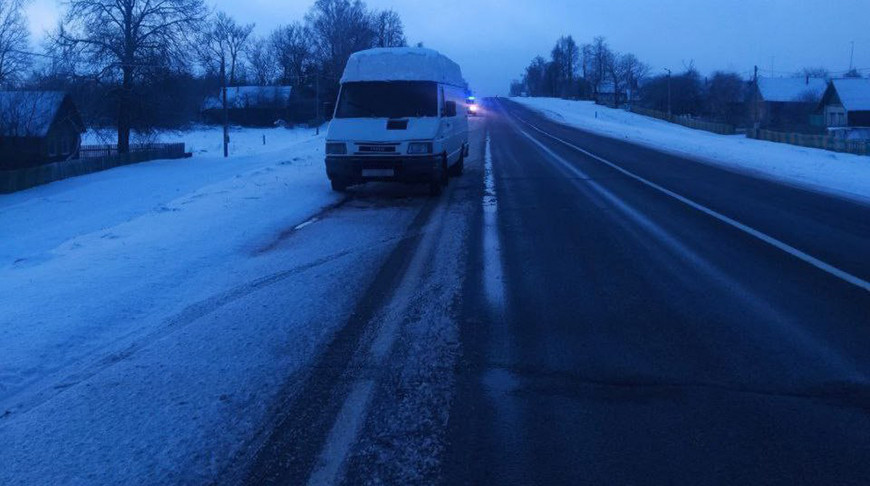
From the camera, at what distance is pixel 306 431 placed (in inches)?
164

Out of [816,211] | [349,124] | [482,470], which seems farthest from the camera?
[349,124]

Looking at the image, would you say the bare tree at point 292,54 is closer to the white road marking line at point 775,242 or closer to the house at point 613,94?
the house at point 613,94

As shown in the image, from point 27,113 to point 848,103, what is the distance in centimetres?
6862

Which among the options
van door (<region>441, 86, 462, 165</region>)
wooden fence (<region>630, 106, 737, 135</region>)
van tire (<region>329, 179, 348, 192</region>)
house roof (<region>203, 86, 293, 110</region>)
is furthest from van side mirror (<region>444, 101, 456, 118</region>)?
house roof (<region>203, 86, 293, 110</region>)

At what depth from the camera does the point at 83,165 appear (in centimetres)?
3622

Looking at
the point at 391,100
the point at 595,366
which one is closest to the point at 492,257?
the point at 595,366

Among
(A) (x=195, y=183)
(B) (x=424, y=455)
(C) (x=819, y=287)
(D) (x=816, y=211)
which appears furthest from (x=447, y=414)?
(A) (x=195, y=183)

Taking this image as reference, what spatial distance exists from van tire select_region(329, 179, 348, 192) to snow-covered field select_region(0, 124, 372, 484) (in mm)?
2952

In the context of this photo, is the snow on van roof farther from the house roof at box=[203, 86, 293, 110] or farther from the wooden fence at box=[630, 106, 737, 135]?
the house roof at box=[203, 86, 293, 110]

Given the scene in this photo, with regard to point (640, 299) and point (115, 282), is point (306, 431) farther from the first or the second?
point (115, 282)

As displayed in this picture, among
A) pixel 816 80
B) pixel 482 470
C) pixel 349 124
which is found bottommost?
pixel 482 470

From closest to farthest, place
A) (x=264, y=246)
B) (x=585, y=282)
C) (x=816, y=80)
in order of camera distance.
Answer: (x=585, y=282), (x=264, y=246), (x=816, y=80)

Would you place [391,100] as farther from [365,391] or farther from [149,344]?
[365,391]

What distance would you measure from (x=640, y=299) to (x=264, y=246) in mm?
5114
